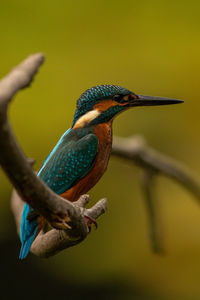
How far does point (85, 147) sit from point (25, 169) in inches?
27.6

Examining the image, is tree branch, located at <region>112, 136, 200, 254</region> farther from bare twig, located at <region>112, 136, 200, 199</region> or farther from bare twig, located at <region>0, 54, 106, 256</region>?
bare twig, located at <region>0, 54, 106, 256</region>

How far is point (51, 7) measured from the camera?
412 centimetres

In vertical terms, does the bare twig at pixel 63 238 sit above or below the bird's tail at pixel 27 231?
below

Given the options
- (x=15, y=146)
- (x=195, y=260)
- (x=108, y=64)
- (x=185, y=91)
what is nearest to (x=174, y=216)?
(x=195, y=260)

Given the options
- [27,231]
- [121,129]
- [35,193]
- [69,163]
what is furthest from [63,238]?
[121,129]

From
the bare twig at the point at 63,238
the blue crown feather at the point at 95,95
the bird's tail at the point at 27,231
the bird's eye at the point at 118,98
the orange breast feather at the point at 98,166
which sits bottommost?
the bare twig at the point at 63,238

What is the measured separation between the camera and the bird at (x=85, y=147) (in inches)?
58.1

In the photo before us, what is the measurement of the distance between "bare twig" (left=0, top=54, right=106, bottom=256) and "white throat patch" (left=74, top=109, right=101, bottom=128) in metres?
0.44

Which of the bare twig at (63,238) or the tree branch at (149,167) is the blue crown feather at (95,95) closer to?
the bare twig at (63,238)

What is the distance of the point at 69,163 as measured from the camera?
5.02 ft

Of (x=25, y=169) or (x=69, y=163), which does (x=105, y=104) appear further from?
(x=25, y=169)

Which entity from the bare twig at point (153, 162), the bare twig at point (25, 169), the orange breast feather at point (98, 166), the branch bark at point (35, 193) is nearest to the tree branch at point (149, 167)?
the bare twig at point (153, 162)

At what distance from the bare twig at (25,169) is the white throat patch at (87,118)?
0.44 meters

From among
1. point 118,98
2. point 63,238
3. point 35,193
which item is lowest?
point 63,238
